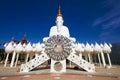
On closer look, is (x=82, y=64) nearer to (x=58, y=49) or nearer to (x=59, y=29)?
(x=58, y=49)

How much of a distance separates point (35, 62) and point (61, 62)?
3726mm

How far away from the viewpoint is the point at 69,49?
16844mm

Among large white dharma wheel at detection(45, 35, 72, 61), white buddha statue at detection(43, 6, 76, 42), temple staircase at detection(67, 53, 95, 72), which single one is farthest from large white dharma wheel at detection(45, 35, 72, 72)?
white buddha statue at detection(43, 6, 76, 42)

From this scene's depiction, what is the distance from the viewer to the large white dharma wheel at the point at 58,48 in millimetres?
16469

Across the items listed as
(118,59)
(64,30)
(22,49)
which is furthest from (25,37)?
(118,59)

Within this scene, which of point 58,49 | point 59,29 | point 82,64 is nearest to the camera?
point 82,64

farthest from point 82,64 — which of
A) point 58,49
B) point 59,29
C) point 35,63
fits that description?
point 59,29

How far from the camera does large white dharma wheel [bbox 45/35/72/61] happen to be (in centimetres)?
1647

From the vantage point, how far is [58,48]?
55.8 feet

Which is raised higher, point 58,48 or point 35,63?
point 58,48

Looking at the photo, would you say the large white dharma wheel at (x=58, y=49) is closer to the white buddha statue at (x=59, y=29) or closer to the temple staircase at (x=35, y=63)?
the temple staircase at (x=35, y=63)

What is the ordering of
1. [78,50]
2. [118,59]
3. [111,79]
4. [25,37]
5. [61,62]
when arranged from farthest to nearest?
[25,37] → [118,59] → [78,50] → [61,62] → [111,79]

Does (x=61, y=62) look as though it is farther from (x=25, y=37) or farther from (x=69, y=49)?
(x=25, y=37)

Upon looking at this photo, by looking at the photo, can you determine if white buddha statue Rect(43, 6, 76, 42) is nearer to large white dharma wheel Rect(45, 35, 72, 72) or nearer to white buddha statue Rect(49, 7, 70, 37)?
white buddha statue Rect(49, 7, 70, 37)
